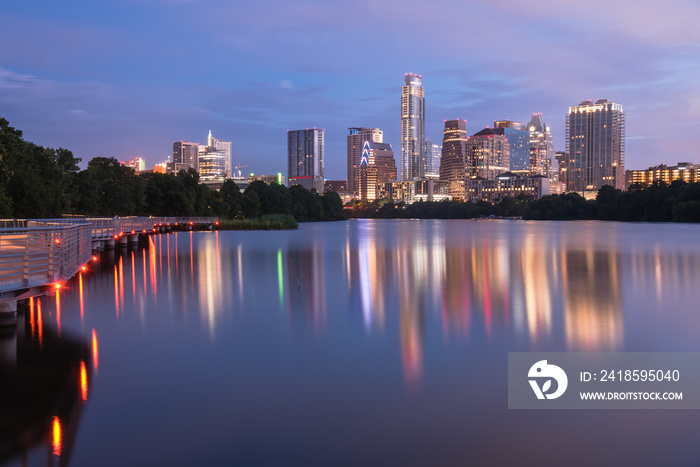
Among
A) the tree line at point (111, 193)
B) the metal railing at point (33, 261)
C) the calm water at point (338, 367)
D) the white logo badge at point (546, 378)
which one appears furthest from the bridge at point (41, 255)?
the tree line at point (111, 193)

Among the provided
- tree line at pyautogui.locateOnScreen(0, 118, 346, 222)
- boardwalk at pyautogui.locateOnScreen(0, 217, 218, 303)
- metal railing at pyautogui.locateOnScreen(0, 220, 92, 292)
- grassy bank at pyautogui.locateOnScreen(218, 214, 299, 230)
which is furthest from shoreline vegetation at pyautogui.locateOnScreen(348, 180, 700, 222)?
metal railing at pyautogui.locateOnScreen(0, 220, 92, 292)

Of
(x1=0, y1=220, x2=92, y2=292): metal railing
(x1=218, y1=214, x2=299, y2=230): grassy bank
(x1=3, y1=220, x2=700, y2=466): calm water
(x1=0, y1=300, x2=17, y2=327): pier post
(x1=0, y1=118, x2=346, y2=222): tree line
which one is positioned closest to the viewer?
(x1=3, y1=220, x2=700, y2=466): calm water

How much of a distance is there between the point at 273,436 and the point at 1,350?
6229 mm

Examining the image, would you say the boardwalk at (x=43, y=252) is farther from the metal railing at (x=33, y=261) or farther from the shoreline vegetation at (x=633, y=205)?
the shoreline vegetation at (x=633, y=205)

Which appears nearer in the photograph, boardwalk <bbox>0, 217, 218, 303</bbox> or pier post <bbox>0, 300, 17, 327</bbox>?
boardwalk <bbox>0, 217, 218, 303</bbox>

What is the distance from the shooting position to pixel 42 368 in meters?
9.76

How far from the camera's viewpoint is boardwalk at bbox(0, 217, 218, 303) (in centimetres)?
1213

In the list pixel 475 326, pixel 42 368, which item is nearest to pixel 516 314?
pixel 475 326

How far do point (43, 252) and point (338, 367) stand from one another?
7677mm

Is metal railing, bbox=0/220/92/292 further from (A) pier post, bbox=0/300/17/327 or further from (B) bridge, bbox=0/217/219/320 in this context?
(A) pier post, bbox=0/300/17/327

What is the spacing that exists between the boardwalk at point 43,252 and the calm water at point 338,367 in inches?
36.1

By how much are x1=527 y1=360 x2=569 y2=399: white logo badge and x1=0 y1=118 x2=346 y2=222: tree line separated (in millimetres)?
37222

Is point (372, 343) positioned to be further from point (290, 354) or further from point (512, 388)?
point (512, 388)

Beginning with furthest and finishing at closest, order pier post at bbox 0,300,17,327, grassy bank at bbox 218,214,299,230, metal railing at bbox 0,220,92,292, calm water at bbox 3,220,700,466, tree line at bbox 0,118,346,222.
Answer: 1. grassy bank at bbox 218,214,299,230
2. tree line at bbox 0,118,346,222
3. pier post at bbox 0,300,17,327
4. metal railing at bbox 0,220,92,292
5. calm water at bbox 3,220,700,466
